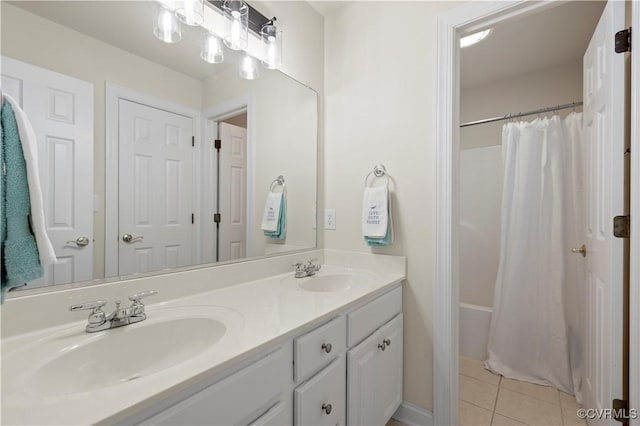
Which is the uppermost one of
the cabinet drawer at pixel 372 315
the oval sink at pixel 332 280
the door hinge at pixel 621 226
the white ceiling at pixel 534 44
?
the white ceiling at pixel 534 44

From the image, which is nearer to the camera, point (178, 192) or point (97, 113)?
point (97, 113)

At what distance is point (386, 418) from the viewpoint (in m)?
1.35

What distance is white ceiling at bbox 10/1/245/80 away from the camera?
87 centimetres

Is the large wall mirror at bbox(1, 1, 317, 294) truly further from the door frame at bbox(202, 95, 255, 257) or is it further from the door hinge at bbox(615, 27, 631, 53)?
the door hinge at bbox(615, 27, 631, 53)

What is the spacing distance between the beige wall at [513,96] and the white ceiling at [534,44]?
→ 0.23 feet

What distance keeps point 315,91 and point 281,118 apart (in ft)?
1.20

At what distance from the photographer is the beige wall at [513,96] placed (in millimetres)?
2307

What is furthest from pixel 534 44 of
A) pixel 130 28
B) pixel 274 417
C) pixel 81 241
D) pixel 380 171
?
pixel 81 241

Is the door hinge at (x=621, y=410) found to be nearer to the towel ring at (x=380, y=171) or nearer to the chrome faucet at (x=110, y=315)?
the towel ring at (x=380, y=171)

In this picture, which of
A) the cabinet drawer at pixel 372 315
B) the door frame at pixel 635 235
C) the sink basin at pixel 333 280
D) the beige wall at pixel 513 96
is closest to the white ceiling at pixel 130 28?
the sink basin at pixel 333 280

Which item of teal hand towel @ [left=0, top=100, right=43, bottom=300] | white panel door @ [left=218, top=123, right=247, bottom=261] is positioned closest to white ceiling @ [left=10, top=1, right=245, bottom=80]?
white panel door @ [left=218, top=123, right=247, bottom=261]

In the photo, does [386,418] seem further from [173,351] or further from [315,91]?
[315,91]

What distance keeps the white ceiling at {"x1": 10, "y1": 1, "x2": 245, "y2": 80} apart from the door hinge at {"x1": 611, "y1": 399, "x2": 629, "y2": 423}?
2.07 metres

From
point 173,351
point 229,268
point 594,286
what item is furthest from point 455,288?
point 173,351
